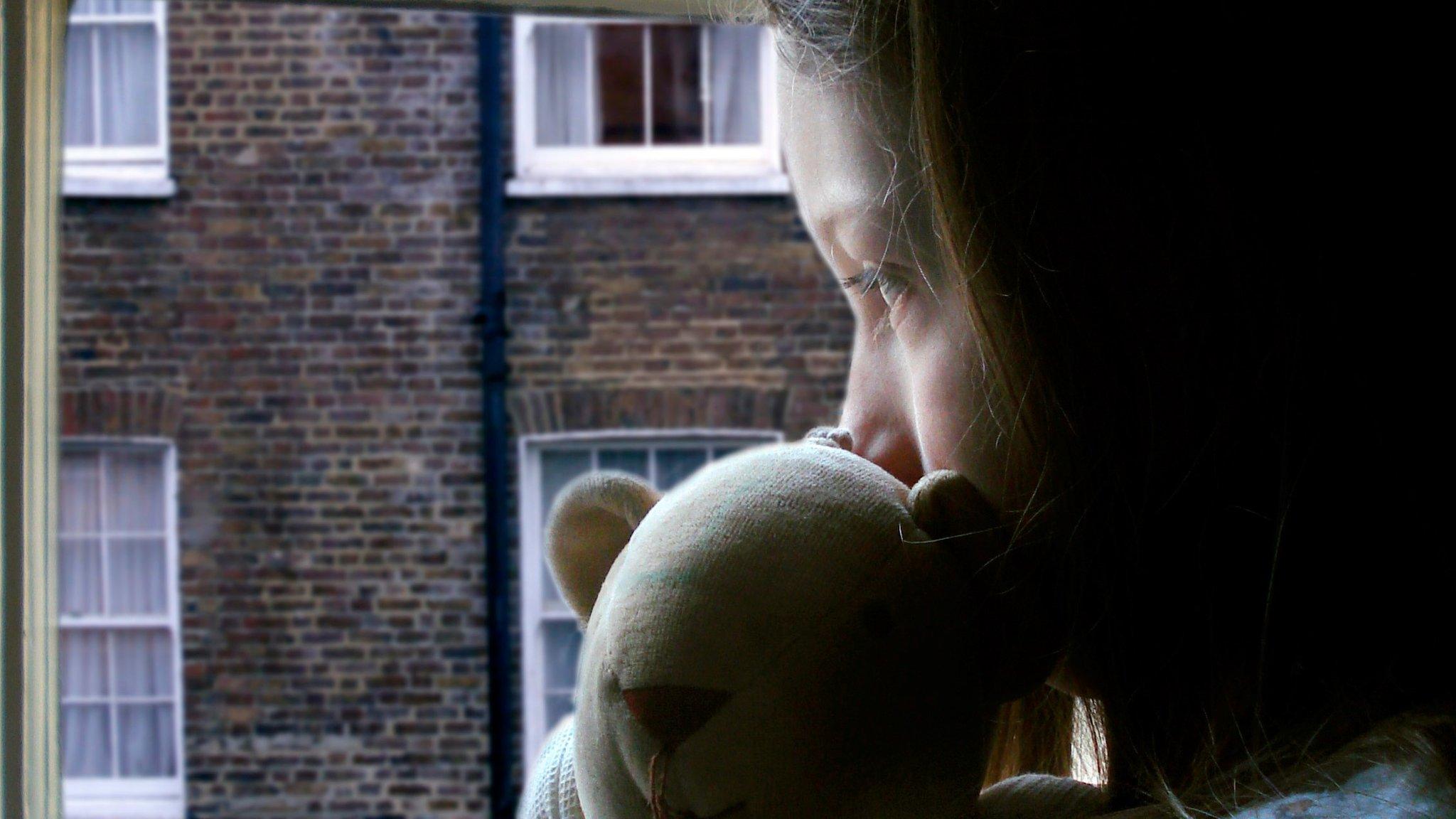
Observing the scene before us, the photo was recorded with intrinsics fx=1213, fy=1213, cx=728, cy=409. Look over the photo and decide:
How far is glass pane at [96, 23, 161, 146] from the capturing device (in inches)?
147

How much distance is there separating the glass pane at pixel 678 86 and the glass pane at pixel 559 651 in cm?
156

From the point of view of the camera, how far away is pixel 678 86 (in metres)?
3.83

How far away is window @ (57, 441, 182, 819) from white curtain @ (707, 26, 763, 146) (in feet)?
6.57

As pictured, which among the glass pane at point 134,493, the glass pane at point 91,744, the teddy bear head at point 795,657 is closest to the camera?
the teddy bear head at point 795,657

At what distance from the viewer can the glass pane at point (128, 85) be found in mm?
3738

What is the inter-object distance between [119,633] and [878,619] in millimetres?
3994

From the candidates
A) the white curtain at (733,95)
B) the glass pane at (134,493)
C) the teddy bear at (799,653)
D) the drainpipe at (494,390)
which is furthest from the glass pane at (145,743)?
the teddy bear at (799,653)

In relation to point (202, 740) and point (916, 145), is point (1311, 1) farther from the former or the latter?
point (202, 740)

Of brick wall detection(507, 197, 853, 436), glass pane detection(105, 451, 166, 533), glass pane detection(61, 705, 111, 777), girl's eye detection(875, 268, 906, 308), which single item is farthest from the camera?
glass pane detection(61, 705, 111, 777)

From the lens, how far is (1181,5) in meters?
0.46

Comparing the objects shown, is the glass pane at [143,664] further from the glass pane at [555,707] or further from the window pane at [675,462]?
the window pane at [675,462]

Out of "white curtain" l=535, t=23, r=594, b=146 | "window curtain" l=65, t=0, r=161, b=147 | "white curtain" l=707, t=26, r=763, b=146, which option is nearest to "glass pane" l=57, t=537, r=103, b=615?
"window curtain" l=65, t=0, r=161, b=147

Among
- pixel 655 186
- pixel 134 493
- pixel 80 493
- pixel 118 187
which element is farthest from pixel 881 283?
pixel 80 493

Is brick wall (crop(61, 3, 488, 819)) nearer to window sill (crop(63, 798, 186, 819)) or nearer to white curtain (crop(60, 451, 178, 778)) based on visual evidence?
white curtain (crop(60, 451, 178, 778))
